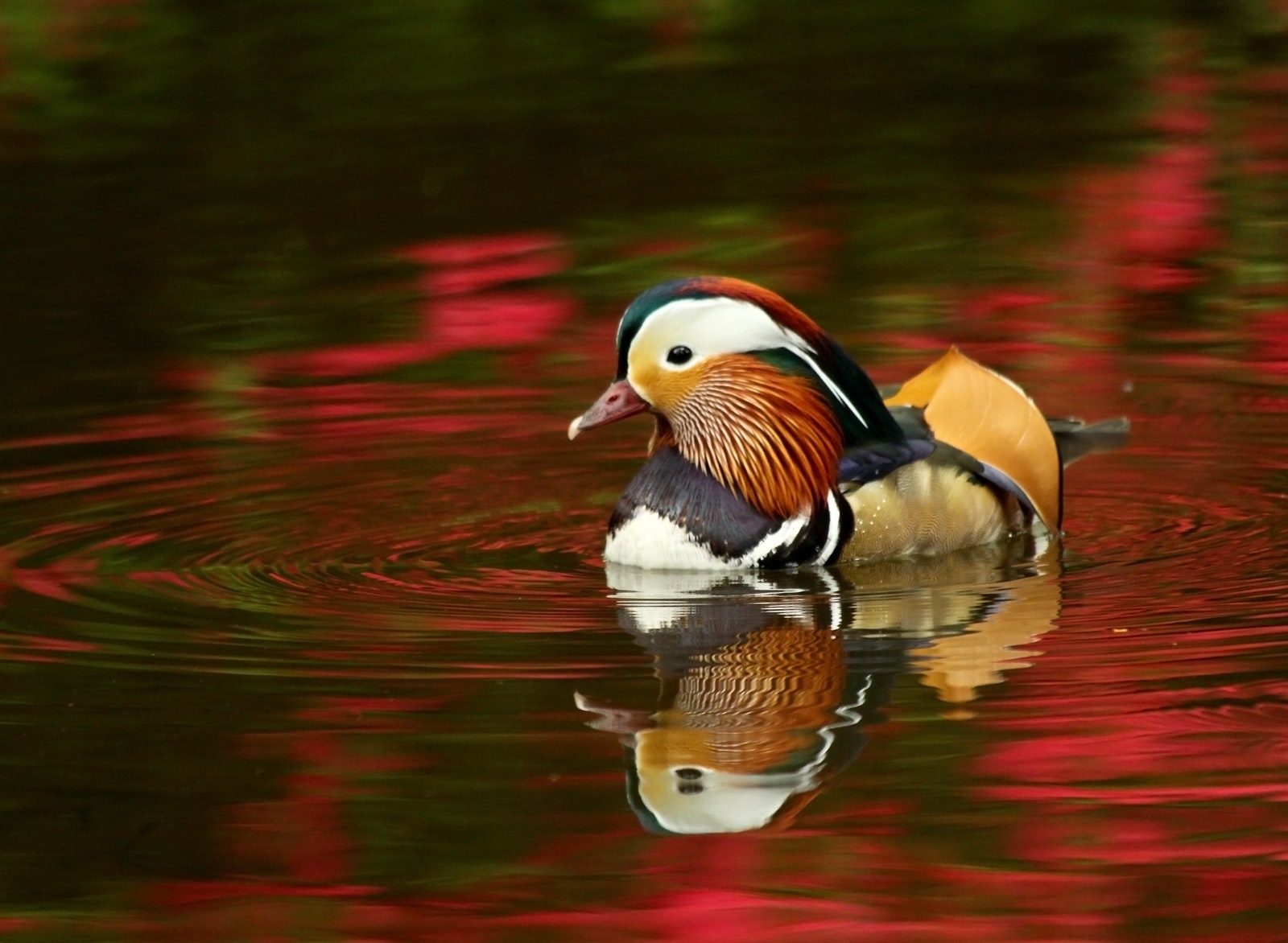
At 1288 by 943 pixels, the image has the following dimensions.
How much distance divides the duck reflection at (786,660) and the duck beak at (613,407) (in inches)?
17.1

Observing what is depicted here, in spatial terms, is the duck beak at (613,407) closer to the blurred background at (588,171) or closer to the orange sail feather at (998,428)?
the orange sail feather at (998,428)

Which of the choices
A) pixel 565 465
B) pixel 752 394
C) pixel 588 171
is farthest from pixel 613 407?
pixel 588 171

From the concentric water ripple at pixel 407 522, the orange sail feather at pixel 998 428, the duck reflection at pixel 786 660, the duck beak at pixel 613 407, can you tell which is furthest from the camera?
the orange sail feather at pixel 998 428

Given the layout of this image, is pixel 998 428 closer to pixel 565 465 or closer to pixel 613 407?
pixel 613 407

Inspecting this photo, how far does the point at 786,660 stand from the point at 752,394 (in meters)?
1.43

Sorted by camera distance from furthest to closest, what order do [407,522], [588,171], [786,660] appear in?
[588,171], [407,522], [786,660]

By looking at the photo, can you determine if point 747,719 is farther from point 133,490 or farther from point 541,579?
point 133,490

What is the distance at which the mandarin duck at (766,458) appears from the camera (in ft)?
24.1

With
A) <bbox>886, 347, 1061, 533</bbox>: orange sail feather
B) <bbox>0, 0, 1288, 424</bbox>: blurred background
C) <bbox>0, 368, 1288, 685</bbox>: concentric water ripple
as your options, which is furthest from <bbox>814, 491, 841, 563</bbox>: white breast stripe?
<bbox>0, 0, 1288, 424</bbox>: blurred background

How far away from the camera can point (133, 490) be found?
27.4 feet

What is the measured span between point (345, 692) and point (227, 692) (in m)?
0.29

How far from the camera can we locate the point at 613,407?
7.36 m

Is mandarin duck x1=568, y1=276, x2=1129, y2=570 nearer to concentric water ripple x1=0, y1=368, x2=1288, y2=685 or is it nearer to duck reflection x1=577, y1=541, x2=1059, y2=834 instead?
duck reflection x1=577, y1=541, x2=1059, y2=834

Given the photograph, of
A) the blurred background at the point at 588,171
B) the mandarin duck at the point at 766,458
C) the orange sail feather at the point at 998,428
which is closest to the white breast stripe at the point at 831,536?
the mandarin duck at the point at 766,458
